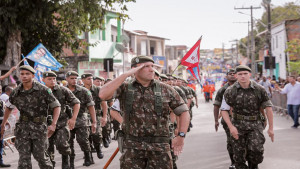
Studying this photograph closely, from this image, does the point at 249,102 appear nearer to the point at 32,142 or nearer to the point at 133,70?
the point at 133,70

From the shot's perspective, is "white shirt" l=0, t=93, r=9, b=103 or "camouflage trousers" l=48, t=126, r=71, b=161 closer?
"camouflage trousers" l=48, t=126, r=71, b=161

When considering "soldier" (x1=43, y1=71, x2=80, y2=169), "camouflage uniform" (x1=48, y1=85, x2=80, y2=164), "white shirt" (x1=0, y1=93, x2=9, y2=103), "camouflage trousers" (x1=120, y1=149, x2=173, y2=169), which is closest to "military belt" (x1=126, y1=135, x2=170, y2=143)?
"camouflage trousers" (x1=120, y1=149, x2=173, y2=169)

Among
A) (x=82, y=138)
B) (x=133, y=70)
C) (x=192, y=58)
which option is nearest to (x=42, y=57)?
(x=192, y=58)

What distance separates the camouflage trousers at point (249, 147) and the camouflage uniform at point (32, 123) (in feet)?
9.90

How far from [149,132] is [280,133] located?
10.2 metres

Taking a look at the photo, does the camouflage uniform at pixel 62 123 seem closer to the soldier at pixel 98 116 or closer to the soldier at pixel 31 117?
the soldier at pixel 31 117

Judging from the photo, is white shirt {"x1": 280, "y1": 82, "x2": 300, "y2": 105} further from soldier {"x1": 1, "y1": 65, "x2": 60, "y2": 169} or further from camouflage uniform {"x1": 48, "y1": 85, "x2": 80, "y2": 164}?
soldier {"x1": 1, "y1": 65, "x2": 60, "y2": 169}

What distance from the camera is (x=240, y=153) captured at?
24.3ft

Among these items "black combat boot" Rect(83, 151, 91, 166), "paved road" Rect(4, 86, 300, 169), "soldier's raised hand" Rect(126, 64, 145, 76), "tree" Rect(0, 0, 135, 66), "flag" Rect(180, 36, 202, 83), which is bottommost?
"paved road" Rect(4, 86, 300, 169)

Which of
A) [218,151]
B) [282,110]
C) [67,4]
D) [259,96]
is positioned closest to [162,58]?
[282,110]

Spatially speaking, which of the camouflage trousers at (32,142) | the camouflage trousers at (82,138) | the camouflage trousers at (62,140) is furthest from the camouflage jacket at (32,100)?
the camouflage trousers at (82,138)

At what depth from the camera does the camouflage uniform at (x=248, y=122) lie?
738 centimetres

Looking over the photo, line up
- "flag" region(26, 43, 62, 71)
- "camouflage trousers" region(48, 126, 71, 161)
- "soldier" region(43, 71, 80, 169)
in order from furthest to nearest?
"flag" region(26, 43, 62, 71)
"camouflage trousers" region(48, 126, 71, 161)
"soldier" region(43, 71, 80, 169)

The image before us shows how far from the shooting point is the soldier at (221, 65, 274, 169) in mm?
7367
